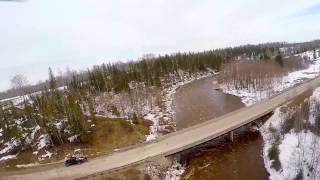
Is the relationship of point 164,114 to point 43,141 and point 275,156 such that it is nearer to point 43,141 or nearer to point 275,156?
point 43,141

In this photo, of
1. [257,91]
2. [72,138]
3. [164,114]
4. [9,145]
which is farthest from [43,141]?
[257,91]

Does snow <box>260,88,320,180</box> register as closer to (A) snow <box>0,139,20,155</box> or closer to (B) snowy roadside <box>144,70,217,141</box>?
(B) snowy roadside <box>144,70,217,141</box>

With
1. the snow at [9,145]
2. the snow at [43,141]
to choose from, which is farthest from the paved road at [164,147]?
the snow at [9,145]

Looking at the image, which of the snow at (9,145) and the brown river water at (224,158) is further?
the snow at (9,145)

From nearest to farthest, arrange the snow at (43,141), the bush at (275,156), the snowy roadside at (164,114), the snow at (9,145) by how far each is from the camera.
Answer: the bush at (275,156), the snow at (43,141), the snow at (9,145), the snowy roadside at (164,114)

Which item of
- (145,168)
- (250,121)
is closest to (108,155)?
(145,168)

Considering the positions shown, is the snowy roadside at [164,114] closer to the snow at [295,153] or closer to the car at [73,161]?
the car at [73,161]

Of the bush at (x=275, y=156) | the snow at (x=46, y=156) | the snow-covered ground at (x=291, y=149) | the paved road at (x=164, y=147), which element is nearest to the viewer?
the snow-covered ground at (x=291, y=149)

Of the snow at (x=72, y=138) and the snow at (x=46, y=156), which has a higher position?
the snow at (x=72, y=138)
